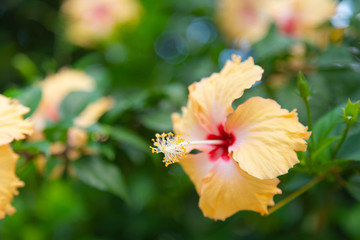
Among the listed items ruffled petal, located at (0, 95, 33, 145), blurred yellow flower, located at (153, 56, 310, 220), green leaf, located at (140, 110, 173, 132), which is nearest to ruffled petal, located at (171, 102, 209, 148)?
blurred yellow flower, located at (153, 56, 310, 220)

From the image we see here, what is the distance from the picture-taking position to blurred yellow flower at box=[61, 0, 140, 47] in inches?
67.4

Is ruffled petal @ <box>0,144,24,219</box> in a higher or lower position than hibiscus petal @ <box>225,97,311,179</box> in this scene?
lower

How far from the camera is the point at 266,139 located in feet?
2.16

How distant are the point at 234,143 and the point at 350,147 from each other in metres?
0.26

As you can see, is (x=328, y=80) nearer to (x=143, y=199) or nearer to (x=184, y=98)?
(x=184, y=98)

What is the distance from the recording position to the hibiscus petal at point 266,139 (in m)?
0.63

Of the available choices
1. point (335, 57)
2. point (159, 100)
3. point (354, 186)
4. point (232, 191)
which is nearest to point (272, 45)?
point (335, 57)

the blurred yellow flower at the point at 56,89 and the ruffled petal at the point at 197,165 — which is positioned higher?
the ruffled petal at the point at 197,165

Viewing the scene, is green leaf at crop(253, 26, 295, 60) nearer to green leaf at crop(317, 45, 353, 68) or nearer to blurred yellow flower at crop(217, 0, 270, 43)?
green leaf at crop(317, 45, 353, 68)

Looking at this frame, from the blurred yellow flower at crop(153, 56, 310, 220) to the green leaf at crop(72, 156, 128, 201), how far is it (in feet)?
0.73

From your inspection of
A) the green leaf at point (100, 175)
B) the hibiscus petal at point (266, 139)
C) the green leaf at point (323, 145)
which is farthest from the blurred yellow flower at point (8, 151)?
the green leaf at point (323, 145)

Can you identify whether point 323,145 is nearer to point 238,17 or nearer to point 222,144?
point 222,144

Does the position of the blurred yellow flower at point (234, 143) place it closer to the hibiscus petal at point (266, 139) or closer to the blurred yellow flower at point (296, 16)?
the hibiscus petal at point (266, 139)

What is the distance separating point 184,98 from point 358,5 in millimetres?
595
